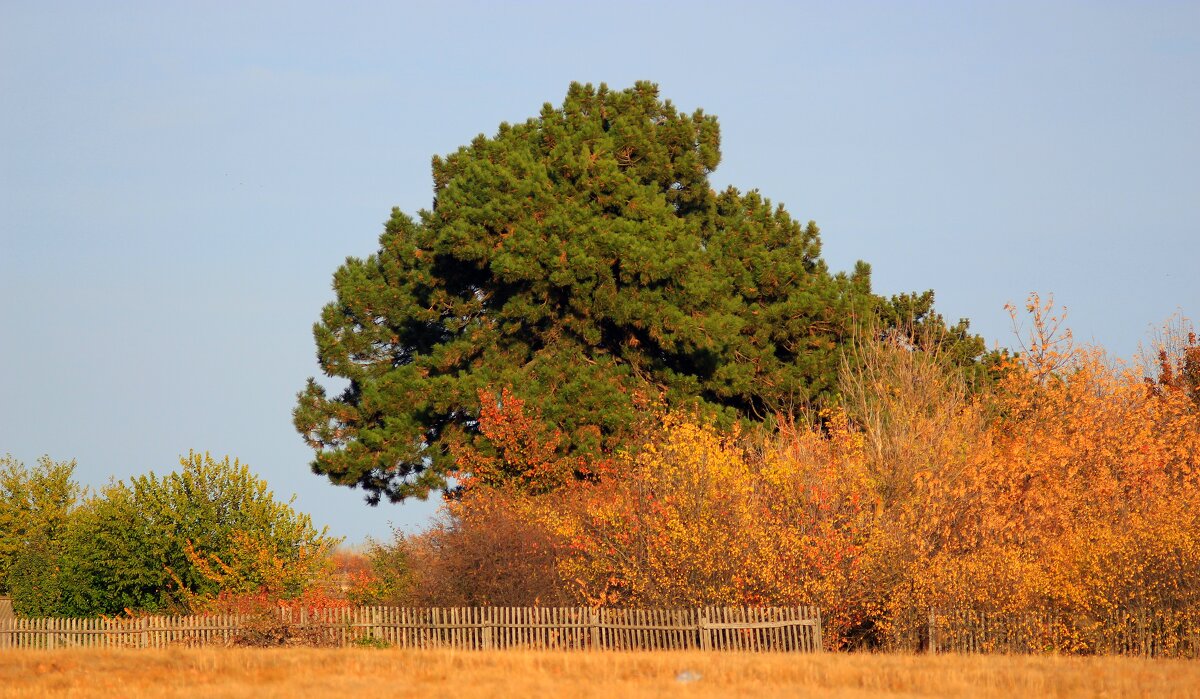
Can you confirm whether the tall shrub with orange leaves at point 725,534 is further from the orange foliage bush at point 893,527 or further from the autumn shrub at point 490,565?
the autumn shrub at point 490,565

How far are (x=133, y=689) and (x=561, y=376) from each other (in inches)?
843

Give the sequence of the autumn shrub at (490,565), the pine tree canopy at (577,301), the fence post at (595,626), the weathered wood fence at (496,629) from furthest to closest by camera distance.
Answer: the pine tree canopy at (577,301)
the autumn shrub at (490,565)
the fence post at (595,626)
the weathered wood fence at (496,629)

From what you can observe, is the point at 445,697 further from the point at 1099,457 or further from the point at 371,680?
the point at 1099,457

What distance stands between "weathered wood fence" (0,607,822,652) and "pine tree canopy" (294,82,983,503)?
10.2m

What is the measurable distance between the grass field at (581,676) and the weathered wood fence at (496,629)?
171 cm

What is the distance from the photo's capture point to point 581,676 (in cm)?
2380

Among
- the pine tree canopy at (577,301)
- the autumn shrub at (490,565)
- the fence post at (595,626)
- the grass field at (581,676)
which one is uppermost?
the pine tree canopy at (577,301)

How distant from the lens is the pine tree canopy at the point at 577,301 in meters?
43.2

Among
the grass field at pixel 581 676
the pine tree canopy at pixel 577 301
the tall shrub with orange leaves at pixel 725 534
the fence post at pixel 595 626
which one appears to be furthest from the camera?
the pine tree canopy at pixel 577 301

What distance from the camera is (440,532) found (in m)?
36.2

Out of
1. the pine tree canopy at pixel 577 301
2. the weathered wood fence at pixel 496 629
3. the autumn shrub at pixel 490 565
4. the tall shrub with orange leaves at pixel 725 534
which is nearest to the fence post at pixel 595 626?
the weathered wood fence at pixel 496 629

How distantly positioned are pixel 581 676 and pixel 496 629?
25.4ft

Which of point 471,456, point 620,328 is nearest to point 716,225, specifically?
point 620,328

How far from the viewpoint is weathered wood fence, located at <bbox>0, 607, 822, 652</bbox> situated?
28328 millimetres
